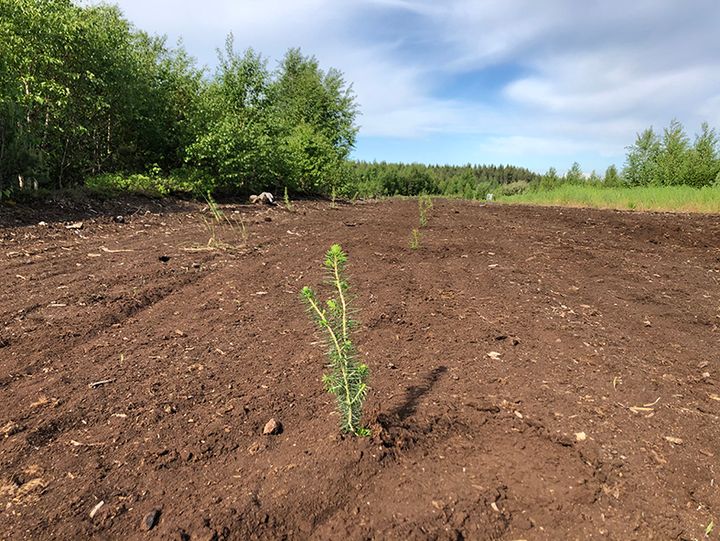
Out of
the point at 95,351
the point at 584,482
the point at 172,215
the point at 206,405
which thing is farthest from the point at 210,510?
the point at 172,215

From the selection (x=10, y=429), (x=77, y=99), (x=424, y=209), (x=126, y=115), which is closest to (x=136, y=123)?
(x=126, y=115)

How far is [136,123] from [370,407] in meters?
11.4

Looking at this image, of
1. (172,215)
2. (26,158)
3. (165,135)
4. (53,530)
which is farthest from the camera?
(165,135)

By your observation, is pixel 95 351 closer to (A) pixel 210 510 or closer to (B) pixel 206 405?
(B) pixel 206 405

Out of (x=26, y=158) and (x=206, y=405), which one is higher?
(x=26, y=158)

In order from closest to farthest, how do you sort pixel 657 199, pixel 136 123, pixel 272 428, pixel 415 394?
pixel 272 428 → pixel 415 394 → pixel 136 123 → pixel 657 199

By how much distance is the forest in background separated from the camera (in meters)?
6.89

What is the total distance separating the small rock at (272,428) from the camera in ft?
4.98

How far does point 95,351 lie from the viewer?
213 cm

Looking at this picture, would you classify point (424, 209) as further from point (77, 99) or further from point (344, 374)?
point (344, 374)

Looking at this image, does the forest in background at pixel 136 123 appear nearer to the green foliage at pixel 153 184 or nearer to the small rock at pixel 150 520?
the green foliage at pixel 153 184

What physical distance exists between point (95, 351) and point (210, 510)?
1.30 m

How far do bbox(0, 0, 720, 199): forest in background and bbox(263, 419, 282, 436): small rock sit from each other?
20.8 feet

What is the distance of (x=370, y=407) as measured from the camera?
1.63 metres
